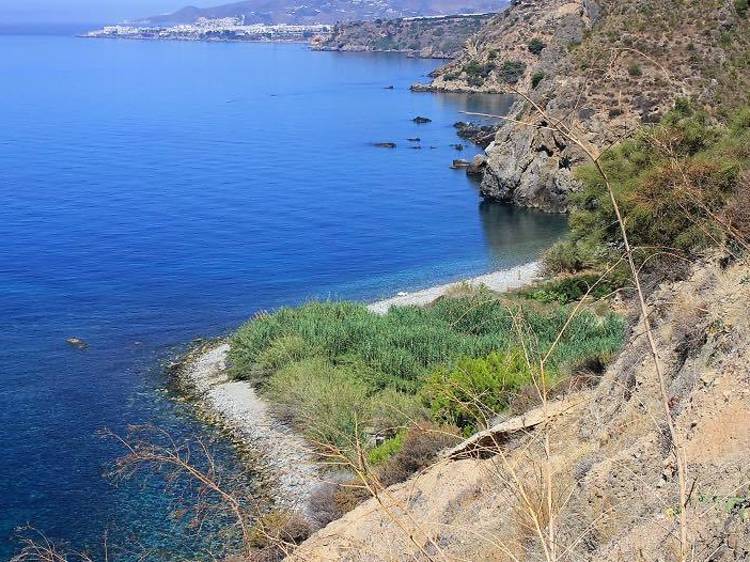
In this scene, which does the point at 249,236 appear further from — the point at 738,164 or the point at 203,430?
the point at 738,164

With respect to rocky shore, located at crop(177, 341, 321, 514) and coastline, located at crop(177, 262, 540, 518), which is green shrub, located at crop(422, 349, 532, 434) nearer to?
coastline, located at crop(177, 262, 540, 518)

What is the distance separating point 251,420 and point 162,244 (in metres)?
21.7

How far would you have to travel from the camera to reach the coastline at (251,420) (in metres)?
18.7

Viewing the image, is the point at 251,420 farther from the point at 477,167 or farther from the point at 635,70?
the point at 477,167

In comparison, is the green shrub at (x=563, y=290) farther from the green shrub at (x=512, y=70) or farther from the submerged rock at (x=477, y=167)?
the green shrub at (x=512, y=70)

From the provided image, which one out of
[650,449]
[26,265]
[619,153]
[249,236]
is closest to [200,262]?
[249,236]

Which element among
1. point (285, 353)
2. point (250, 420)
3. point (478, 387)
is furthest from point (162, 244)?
point (478, 387)

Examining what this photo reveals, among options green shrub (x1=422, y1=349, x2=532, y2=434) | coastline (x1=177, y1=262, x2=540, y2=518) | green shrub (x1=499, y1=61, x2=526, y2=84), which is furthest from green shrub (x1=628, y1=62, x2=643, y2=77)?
green shrub (x1=499, y1=61, x2=526, y2=84)

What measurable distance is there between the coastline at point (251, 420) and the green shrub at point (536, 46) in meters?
80.2

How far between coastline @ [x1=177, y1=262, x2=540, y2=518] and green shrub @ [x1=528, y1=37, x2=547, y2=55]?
263 ft

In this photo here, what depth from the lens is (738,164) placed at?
19312 mm

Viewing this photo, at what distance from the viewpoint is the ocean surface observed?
20734 millimetres

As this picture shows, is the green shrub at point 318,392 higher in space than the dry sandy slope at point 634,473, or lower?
lower

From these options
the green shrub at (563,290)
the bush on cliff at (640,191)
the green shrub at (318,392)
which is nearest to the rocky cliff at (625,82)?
the bush on cliff at (640,191)
